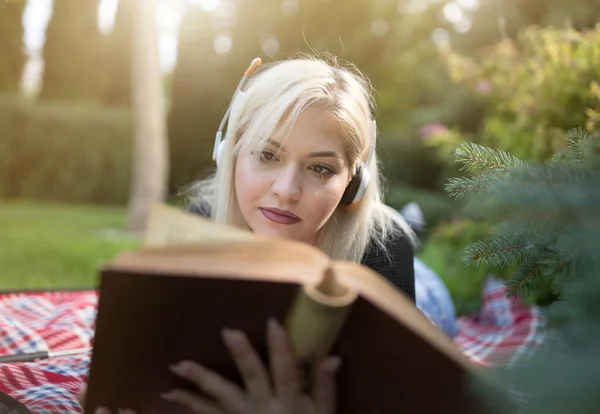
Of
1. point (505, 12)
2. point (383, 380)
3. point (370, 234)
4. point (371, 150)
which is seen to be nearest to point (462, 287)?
point (370, 234)

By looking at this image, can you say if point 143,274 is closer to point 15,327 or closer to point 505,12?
point 15,327

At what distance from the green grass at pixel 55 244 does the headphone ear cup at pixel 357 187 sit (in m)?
1.63

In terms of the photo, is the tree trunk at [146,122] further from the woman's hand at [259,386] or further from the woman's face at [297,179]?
the woman's hand at [259,386]

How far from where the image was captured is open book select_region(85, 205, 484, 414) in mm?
712

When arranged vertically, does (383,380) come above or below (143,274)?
below

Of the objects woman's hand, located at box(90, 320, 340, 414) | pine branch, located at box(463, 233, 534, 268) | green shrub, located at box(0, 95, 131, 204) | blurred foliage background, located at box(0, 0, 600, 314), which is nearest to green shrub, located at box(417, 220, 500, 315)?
blurred foliage background, located at box(0, 0, 600, 314)

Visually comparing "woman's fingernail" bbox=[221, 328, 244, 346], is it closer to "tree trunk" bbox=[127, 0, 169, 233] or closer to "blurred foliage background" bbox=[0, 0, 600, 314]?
"blurred foliage background" bbox=[0, 0, 600, 314]

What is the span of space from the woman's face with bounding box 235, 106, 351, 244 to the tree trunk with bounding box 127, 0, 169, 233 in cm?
625

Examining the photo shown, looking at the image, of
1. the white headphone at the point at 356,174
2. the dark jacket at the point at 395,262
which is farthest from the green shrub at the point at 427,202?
the white headphone at the point at 356,174

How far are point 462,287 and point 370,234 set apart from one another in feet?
7.24

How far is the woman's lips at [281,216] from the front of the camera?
4.89 ft

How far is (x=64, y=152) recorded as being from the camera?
10.8 m

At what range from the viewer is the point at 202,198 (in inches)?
94.5

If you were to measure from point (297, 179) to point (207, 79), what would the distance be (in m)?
11.3
